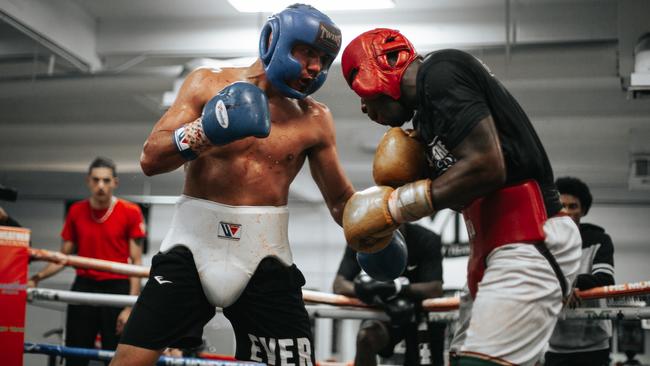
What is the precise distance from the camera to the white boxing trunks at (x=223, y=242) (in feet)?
7.97

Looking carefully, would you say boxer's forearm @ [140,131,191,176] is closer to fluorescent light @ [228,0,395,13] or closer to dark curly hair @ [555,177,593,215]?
dark curly hair @ [555,177,593,215]

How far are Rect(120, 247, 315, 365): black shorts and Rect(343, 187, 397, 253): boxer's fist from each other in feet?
1.62

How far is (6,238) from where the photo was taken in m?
3.46

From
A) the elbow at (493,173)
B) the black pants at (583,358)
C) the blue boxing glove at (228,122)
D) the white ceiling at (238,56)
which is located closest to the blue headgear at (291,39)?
the blue boxing glove at (228,122)

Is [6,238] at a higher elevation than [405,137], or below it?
below

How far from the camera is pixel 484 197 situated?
198 centimetres

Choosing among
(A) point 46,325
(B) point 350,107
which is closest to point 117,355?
(B) point 350,107

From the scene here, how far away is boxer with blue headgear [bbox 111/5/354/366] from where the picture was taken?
2365 millimetres

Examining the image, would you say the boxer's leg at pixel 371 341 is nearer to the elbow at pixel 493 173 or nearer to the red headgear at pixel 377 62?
the red headgear at pixel 377 62

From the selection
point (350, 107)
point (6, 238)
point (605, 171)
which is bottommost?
point (6, 238)

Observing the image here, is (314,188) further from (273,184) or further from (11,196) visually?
(273,184)

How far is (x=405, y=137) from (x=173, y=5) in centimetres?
533

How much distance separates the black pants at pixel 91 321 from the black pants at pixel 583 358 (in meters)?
2.81

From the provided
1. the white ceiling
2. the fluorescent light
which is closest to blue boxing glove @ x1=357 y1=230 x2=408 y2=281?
the fluorescent light
